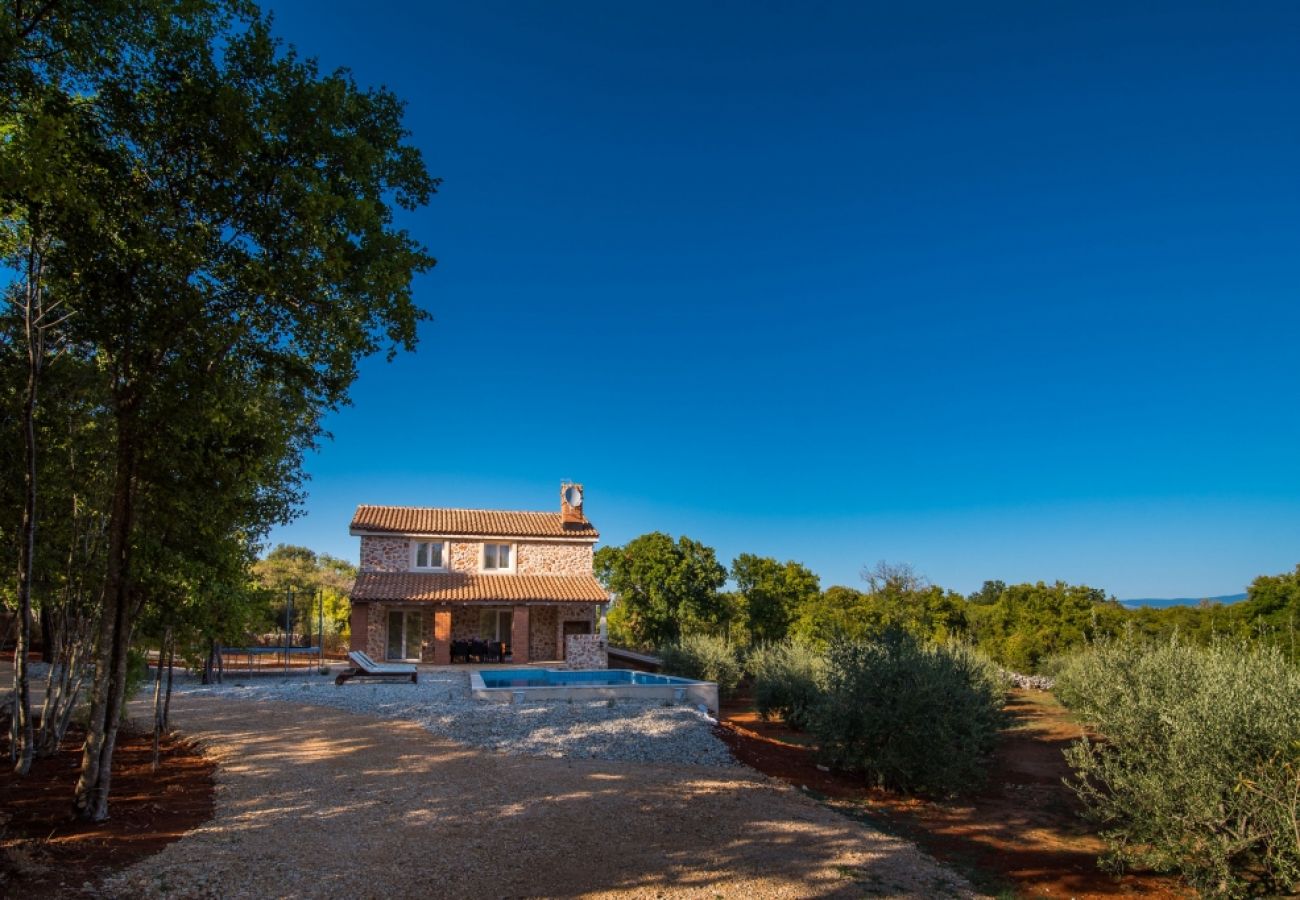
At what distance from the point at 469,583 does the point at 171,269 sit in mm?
20448

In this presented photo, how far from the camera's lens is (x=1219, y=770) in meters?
6.88

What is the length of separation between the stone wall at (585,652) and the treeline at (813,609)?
3531mm

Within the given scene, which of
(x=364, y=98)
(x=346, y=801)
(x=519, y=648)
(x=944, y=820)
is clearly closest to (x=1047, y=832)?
(x=944, y=820)

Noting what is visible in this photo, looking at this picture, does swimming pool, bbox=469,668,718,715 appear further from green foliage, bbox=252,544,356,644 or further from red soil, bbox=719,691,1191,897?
green foliage, bbox=252,544,356,644

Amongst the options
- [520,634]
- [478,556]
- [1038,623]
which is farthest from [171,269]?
[1038,623]

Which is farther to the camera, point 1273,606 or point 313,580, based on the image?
point 313,580

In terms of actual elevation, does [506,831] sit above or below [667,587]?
below

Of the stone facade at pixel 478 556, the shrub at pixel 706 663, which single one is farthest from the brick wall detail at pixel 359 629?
the shrub at pixel 706 663

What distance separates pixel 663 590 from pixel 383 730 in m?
18.0

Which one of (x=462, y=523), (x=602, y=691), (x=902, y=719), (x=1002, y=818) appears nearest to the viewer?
(x=1002, y=818)

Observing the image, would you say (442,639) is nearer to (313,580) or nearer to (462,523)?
(462,523)

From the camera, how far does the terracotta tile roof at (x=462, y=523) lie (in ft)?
87.1

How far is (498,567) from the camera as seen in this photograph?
2739 centimetres

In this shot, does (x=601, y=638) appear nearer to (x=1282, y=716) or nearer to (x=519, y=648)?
(x=519, y=648)
